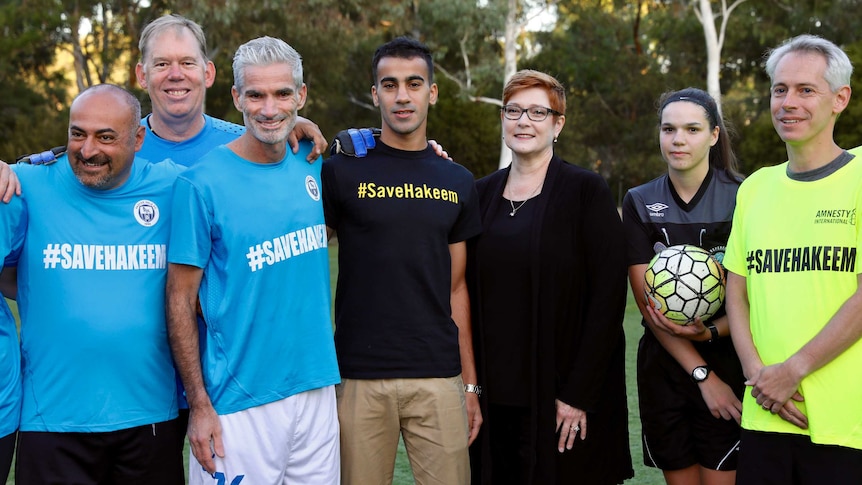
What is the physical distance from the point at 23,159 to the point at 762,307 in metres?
3.15

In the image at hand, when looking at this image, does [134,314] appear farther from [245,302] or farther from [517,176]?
[517,176]

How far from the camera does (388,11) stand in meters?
30.1

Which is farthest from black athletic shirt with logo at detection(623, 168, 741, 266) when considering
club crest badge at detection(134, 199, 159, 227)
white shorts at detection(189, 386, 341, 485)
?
club crest badge at detection(134, 199, 159, 227)

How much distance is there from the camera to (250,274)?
3.45 metres

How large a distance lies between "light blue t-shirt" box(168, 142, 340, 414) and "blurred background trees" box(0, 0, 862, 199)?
24.7 metres

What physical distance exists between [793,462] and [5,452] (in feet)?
10.2

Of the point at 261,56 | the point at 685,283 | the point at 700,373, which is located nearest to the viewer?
the point at 261,56

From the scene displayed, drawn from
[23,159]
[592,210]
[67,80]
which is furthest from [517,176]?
[67,80]

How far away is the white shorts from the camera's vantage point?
346 centimetres

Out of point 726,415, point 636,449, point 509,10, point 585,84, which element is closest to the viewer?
point 726,415

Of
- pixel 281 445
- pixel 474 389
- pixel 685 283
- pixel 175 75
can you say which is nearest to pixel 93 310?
pixel 281 445

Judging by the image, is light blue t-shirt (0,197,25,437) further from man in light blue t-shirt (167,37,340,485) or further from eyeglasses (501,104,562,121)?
eyeglasses (501,104,562,121)

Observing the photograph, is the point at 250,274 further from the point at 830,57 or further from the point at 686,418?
the point at 830,57

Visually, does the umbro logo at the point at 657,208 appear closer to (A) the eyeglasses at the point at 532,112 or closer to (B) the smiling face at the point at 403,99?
(A) the eyeglasses at the point at 532,112
